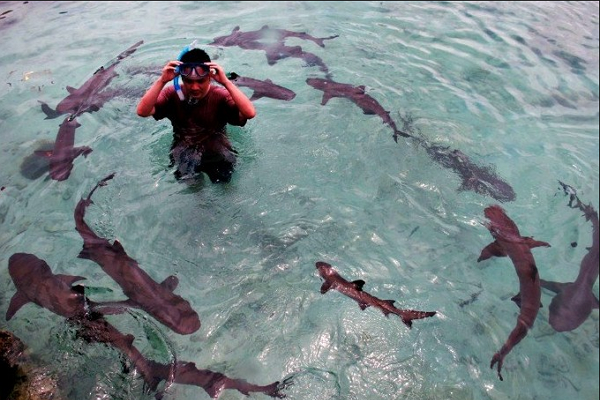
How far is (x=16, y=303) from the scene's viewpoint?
4695mm

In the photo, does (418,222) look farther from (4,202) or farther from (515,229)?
(4,202)

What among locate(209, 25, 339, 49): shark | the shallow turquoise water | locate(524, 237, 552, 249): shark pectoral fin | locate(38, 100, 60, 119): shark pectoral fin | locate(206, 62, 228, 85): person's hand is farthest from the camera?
locate(209, 25, 339, 49): shark

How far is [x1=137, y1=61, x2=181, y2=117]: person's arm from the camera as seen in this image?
Result: 5.08m

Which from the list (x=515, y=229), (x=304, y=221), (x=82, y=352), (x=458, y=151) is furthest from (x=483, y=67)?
(x=82, y=352)

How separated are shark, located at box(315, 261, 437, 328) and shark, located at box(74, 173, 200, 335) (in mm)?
1551

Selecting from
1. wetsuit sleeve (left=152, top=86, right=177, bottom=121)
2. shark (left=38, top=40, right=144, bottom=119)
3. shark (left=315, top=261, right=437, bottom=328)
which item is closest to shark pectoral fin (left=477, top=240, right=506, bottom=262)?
shark (left=315, top=261, right=437, bottom=328)

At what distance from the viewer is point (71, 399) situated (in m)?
3.99

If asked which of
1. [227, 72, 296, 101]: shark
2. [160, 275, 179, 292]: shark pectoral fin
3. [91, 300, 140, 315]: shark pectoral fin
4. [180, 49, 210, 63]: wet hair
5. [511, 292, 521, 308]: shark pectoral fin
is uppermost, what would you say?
[180, 49, 210, 63]: wet hair

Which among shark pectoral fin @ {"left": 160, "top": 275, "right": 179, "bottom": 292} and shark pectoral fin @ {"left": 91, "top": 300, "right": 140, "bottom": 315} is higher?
shark pectoral fin @ {"left": 160, "top": 275, "right": 179, "bottom": 292}

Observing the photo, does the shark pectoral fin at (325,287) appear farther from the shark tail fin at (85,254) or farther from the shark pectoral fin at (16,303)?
the shark pectoral fin at (16,303)

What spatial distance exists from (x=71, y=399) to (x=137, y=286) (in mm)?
1254

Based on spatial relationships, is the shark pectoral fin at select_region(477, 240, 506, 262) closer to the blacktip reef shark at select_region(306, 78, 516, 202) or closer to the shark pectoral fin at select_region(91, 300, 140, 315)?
the blacktip reef shark at select_region(306, 78, 516, 202)

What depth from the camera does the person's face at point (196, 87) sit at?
17.3ft

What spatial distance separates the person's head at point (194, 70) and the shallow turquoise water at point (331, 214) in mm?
1529
